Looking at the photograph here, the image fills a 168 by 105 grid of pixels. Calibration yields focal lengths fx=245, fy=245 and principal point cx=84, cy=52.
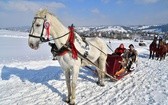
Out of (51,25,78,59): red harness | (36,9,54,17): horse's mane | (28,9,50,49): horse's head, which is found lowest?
(51,25,78,59): red harness

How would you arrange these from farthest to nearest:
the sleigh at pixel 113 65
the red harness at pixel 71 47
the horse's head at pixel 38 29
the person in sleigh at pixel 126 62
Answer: the person in sleigh at pixel 126 62 → the sleigh at pixel 113 65 → the red harness at pixel 71 47 → the horse's head at pixel 38 29

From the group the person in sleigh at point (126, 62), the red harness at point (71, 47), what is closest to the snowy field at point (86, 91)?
the person in sleigh at point (126, 62)

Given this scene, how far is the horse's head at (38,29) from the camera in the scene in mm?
5930

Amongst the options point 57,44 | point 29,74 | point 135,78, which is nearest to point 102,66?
point 135,78

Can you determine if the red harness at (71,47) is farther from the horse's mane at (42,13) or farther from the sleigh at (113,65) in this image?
the sleigh at (113,65)

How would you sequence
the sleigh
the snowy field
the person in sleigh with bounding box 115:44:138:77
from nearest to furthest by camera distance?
1. the snowy field
2. the sleigh
3. the person in sleigh with bounding box 115:44:138:77

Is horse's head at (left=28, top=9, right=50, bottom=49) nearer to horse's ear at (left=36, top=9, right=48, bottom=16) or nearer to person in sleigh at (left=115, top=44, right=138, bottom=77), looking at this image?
horse's ear at (left=36, top=9, right=48, bottom=16)

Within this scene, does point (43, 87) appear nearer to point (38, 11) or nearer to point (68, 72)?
point (68, 72)

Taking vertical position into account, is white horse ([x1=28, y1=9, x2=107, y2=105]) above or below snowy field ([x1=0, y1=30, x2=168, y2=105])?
above

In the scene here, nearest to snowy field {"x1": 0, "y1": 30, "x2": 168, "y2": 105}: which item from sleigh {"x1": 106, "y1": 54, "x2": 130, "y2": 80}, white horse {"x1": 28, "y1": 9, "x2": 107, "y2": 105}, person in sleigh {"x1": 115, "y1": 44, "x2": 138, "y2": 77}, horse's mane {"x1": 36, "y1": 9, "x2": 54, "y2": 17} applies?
person in sleigh {"x1": 115, "y1": 44, "x2": 138, "y2": 77}

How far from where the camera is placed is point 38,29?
5.94 meters

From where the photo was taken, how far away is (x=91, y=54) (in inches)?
314

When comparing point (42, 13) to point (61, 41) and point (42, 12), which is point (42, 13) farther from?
point (61, 41)

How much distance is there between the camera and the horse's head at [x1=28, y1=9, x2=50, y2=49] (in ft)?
19.5
